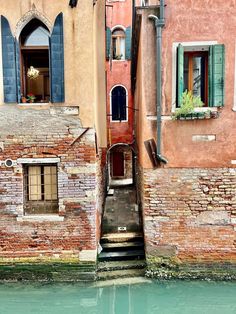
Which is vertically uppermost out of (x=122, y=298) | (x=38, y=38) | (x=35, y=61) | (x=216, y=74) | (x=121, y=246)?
(x=38, y=38)

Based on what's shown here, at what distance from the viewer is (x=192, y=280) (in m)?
6.50

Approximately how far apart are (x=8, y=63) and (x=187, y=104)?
369 cm

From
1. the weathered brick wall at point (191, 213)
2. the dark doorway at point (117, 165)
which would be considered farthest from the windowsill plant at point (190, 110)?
the dark doorway at point (117, 165)

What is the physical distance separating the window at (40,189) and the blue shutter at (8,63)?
1545 millimetres

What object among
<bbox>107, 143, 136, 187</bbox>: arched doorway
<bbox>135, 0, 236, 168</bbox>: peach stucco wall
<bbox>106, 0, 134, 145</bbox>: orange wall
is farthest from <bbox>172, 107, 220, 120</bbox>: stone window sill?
<bbox>107, 143, 136, 187</bbox>: arched doorway

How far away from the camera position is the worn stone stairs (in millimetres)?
6637

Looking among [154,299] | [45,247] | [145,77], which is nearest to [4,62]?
[145,77]

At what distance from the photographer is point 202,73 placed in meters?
6.62

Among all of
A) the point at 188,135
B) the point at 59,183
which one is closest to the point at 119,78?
the point at 188,135

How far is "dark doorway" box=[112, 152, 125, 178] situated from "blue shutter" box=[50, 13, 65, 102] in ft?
36.8

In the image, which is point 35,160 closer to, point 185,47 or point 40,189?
point 40,189

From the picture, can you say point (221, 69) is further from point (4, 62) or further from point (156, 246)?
point (4, 62)

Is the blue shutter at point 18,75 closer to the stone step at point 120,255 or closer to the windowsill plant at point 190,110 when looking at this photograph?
the windowsill plant at point 190,110

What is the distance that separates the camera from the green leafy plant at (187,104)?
617 cm
